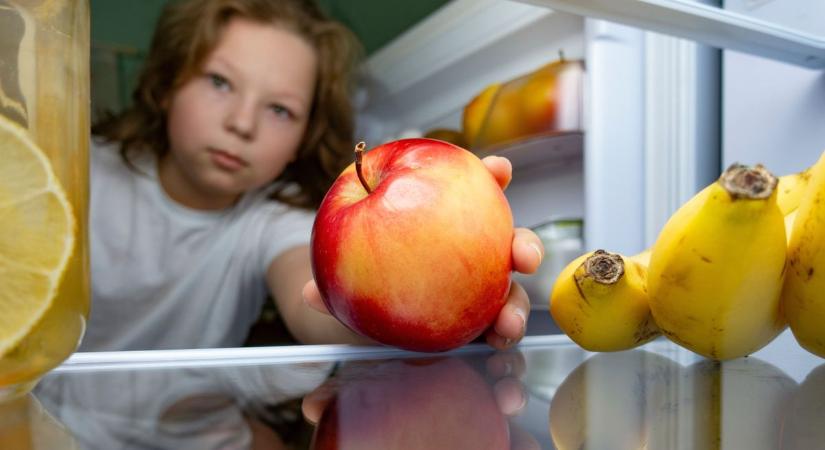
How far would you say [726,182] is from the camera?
339mm

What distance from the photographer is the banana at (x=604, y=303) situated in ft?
1.49

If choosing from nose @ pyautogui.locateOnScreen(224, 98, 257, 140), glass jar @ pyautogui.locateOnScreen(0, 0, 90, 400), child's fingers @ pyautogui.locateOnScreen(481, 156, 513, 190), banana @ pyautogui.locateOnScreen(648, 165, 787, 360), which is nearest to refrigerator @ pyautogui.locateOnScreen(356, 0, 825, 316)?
child's fingers @ pyautogui.locateOnScreen(481, 156, 513, 190)

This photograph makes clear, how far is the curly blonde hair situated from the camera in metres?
1.37

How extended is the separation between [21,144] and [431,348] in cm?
29

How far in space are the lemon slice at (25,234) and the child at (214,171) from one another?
0.76 metres

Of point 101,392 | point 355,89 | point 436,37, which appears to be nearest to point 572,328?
point 101,392

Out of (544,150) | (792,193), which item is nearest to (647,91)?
(544,150)

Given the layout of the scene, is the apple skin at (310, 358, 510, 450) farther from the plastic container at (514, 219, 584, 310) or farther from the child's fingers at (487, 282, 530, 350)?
the plastic container at (514, 219, 584, 310)

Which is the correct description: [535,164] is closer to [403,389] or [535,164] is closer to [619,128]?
[619,128]

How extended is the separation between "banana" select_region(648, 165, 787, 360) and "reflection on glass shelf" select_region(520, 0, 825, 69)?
215 mm

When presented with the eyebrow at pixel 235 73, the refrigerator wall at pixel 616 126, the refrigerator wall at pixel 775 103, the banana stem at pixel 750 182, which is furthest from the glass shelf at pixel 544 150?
the banana stem at pixel 750 182

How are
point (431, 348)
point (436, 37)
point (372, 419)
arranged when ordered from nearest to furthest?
1. point (372, 419)
2. point (431, 348)
3. point (436, 37)

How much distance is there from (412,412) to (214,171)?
0.97 metres

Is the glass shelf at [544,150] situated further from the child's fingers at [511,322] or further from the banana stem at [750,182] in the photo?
the banana stem at [750,182]
